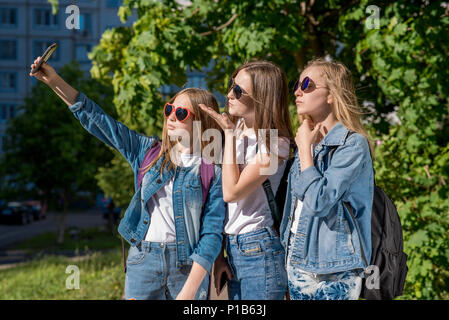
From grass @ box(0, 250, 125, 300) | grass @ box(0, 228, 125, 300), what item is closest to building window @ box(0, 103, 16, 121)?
grass @ box(0, 228, 125, 300)

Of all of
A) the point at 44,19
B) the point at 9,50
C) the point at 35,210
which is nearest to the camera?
the point at 35,210

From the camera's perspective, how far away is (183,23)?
6539mm

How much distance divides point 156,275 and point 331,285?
0.79m

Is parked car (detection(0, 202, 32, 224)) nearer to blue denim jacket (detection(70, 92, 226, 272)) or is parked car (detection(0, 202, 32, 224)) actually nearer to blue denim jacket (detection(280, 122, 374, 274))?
blue denim jacket (detection(70, 92, 226, 272))

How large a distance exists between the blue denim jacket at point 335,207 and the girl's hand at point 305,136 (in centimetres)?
7

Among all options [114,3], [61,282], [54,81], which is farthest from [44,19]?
[54,81]

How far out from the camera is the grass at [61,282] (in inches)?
333

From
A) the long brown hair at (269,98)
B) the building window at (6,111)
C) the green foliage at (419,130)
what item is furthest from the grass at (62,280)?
the building window at (6,111)

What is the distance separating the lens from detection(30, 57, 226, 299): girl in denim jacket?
2.40 metres

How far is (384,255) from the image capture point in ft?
7.64

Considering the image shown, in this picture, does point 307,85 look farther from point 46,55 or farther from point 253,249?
point 46,55

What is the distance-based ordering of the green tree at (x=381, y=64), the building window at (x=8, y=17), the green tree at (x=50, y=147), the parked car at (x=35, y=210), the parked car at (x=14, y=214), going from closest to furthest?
1. the green tree at (x=381, y=64)
2. the green tree at (x=50, y=147)
3. the parked car at (x=14, y=214)
4. the parked car at (x=35, y=210)
5. the building window at (x=8, y=17)

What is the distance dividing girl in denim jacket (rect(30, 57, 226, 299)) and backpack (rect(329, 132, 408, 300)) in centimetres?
64

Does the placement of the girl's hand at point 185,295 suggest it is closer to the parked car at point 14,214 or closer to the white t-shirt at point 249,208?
the white t-shirt at point 249,208
